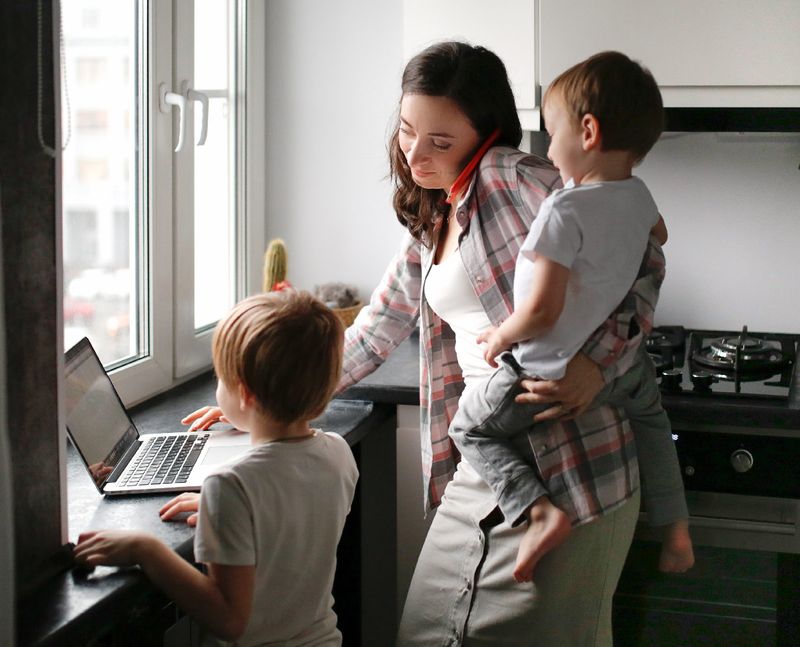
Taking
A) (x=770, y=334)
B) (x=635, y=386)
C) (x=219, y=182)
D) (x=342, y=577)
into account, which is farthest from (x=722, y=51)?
(x=342, y=577)

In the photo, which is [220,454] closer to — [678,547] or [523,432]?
[523,432]

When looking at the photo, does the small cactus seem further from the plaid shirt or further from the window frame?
the plaid shirt

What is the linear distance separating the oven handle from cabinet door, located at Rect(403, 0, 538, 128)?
91cm

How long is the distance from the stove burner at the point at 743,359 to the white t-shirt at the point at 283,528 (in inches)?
41.3

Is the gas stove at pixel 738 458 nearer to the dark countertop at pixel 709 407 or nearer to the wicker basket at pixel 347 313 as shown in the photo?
the dark countertop at pixel 709 407

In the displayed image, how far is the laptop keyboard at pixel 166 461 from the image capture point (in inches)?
57.6

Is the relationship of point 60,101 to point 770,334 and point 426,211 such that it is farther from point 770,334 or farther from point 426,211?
point 770,334

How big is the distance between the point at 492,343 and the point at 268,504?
0.45 m

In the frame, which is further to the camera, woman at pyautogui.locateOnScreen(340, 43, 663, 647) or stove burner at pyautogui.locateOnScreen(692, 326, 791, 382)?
stove burner at pyautogui.locateOnScreen(692, 326, 791, 382)

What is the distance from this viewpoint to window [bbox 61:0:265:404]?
5.90 ft

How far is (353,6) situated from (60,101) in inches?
62.3

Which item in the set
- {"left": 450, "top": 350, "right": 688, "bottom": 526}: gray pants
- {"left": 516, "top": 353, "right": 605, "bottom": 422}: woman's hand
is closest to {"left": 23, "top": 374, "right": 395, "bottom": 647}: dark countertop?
{"left": 450, "top": 350, "right": 688, "bottom": 526}: gray pants

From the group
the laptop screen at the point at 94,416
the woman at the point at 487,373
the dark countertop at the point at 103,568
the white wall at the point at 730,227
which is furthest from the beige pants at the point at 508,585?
the white wall at the point at 730,227

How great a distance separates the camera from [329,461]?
4.15 ft
